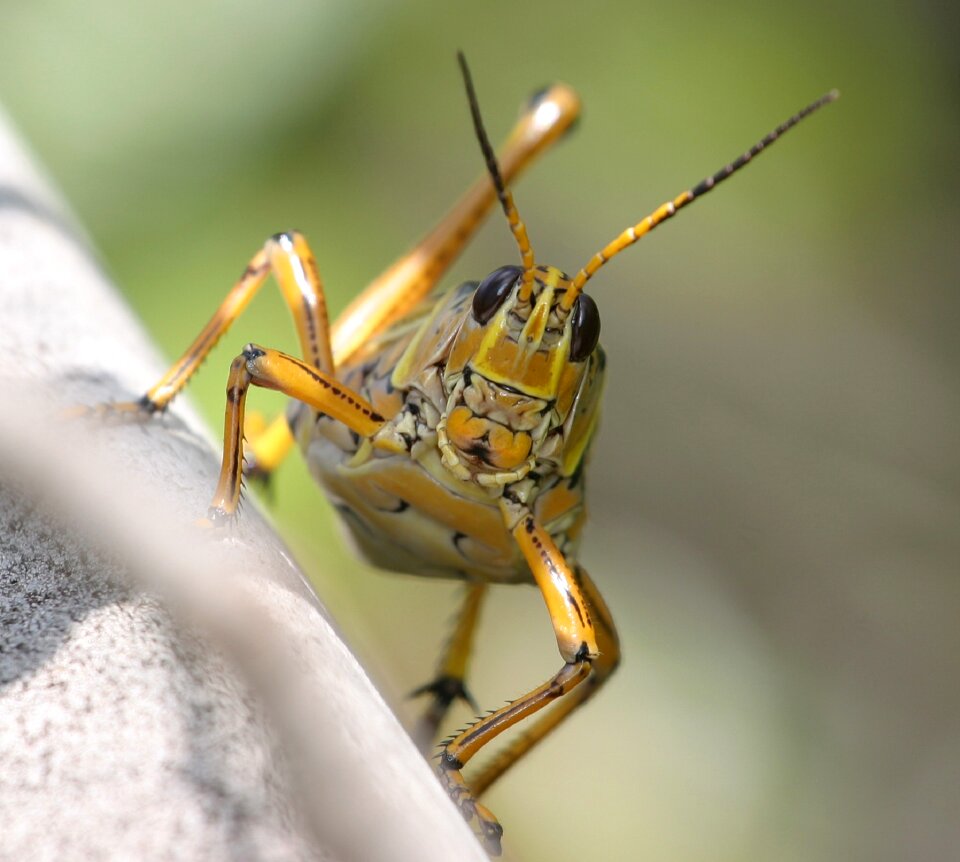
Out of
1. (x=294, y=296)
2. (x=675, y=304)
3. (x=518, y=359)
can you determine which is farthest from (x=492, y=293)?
(x=675, y=304)

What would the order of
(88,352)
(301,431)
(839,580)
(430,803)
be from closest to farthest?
(430,803) → (88,352) → (301,431) → (839,580)

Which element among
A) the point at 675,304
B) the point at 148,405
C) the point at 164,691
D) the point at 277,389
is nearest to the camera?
the point at 164,691

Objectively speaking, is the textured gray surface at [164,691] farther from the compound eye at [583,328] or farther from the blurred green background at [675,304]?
the blurred green background at [675,304]

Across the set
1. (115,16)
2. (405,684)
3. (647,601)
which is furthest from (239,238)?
(647,601)

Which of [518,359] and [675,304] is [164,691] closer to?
[518,359]

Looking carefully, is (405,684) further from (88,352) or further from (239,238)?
(88,352)

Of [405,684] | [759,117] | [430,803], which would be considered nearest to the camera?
[430,803]

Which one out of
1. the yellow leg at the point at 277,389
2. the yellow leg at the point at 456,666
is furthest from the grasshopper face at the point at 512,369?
the yellow leg at the point at 456,666
